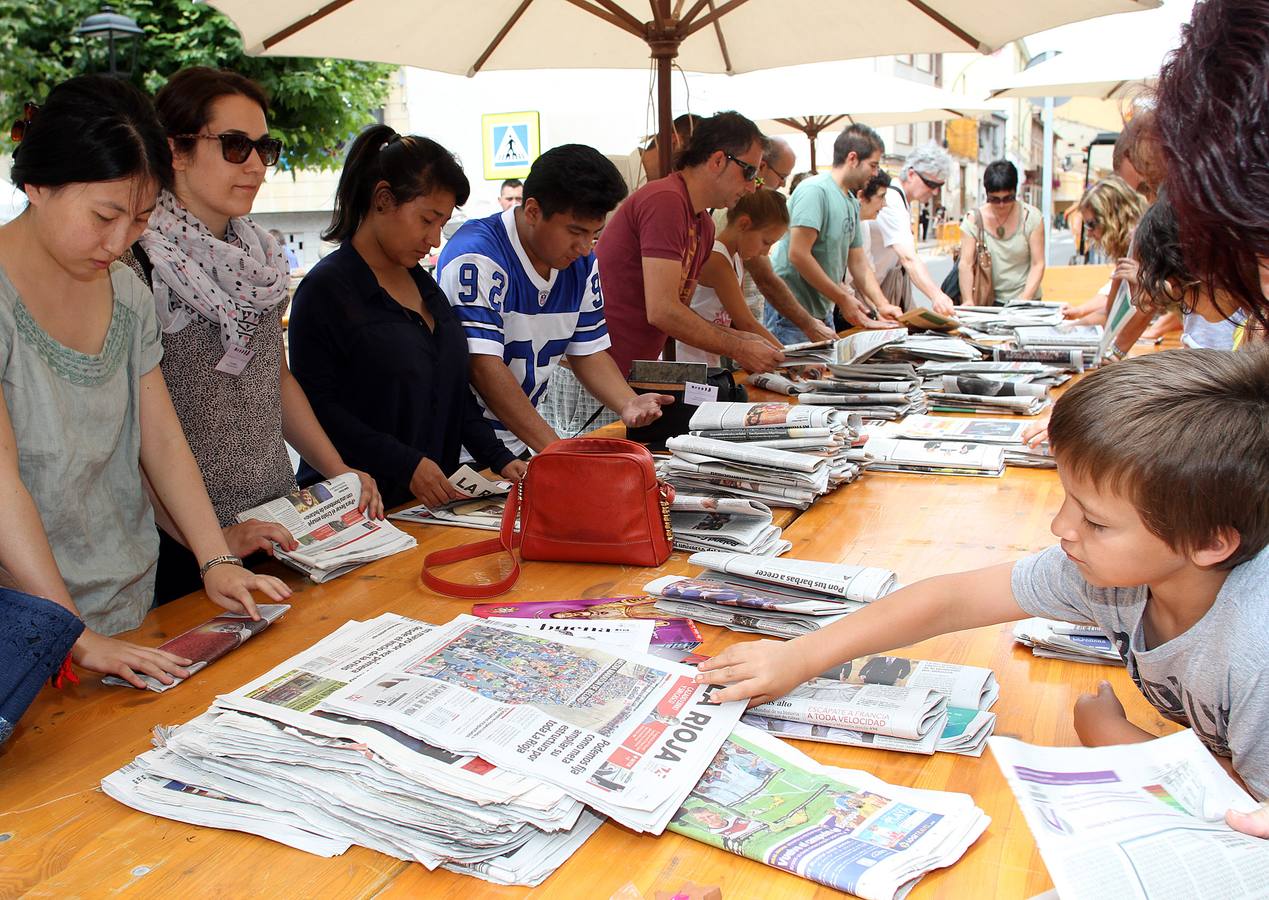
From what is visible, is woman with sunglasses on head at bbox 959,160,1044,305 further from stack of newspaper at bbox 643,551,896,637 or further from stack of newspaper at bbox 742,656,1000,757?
stack of newspaper at bbox 742,656,1000,757

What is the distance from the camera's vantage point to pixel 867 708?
4.30 ft

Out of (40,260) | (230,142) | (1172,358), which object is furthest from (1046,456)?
(40,260)

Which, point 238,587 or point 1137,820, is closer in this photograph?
point 1137,820

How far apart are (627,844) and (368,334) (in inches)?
65.4

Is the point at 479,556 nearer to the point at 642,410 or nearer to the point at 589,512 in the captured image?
the point at 589,512

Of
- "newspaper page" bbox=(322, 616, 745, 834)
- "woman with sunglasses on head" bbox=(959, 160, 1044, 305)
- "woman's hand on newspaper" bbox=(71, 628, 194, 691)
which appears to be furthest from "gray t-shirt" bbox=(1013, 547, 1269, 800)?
"woman with sunglasses on head" bbox=(959, 160, 1044, 305)

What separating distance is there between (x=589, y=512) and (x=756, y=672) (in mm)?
694

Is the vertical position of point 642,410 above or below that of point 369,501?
above

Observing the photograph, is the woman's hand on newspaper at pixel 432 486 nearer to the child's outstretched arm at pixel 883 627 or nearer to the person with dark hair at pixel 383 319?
the person with dark hair at pixel 383 319

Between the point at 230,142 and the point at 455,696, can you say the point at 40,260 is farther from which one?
the point at 455,696

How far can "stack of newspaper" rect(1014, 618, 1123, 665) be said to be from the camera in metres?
1.50

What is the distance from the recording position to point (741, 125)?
11.6 feet

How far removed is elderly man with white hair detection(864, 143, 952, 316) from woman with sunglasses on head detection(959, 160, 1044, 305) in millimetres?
332

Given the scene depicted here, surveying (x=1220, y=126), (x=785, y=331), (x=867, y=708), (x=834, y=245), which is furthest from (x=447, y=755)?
(x=834, y=245)
